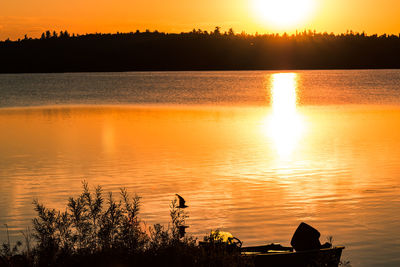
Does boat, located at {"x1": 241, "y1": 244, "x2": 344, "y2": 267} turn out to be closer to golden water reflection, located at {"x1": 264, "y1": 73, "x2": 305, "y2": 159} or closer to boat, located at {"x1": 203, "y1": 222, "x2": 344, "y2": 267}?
boat, located at {"x1": 203, "y1": 222, "x2": 344, "y2": 267}

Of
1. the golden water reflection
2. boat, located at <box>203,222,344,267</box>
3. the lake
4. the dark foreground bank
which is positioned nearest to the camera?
the dark foreground bank

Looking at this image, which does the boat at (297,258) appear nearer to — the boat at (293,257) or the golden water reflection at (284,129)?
the boat at (293,257)

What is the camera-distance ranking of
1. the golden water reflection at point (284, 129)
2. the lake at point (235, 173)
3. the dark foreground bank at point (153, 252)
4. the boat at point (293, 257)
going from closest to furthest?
the dark foreground bank at point (153, 252), the boat at point (293, 257), the lake at point (235, 173), the golden water reflection at point (284, 129)

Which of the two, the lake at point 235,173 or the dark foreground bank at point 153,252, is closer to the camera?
the dark foreground bank at point 153,252

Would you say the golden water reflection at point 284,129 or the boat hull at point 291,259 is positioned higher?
the golden water reflection at point 284,129

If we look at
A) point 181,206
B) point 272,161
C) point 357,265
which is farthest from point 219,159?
point 357,265

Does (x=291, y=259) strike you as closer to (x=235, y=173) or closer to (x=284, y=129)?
(x=235, y=173)

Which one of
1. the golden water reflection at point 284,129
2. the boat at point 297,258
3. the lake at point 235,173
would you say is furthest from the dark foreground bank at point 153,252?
the golden water reflection at point 284,129

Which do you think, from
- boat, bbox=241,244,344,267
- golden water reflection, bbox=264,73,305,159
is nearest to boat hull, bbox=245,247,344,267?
boat, bbox=241,244,344,267

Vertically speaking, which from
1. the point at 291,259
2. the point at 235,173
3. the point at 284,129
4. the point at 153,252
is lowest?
the point at 291,259

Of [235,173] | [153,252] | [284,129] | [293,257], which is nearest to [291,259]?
[293,257]

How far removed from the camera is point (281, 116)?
6212 cm

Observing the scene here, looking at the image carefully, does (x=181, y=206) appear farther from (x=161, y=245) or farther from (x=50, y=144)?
(x=50, y=144)

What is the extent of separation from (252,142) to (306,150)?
466cm
